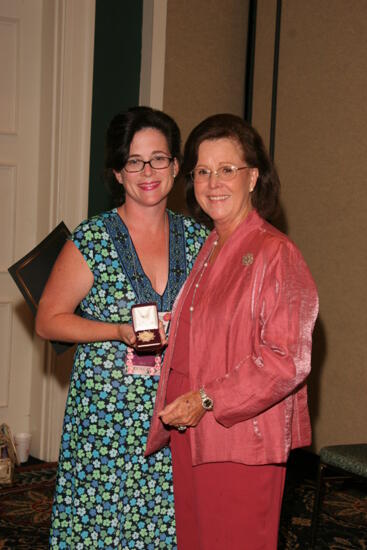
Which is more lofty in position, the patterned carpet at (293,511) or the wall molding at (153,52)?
the wall molding at (153,52)

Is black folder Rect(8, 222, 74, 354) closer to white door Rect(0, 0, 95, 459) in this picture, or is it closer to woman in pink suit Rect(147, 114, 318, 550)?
woman in pink suit Rect(147, 114, 318, 550)

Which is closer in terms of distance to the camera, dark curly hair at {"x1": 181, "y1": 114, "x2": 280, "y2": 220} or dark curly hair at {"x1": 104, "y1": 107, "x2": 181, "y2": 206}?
dark curly hair at {"x1": 181, "y1": 114, "x2": 280, "y2": 220}

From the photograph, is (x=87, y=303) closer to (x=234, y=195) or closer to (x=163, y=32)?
(x=234, y=195)

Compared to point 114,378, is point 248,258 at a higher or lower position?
higher

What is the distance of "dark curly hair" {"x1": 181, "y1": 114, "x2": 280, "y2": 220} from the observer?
2102mm

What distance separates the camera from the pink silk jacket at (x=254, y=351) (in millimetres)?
1877

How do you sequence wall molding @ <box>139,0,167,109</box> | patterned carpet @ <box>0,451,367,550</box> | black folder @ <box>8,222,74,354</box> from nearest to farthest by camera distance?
black folder @ <box>8,222,74,354</box> → patterned carpet @ <box>0,451,367,550</box> → wall molding @ <box>139,0,167,109</box>

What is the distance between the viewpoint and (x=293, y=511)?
3.88 meters

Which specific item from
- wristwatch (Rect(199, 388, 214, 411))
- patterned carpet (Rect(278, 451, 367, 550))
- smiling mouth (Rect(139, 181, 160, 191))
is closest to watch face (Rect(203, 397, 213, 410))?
wristwatch (Rect(199, 388, 214, 411))

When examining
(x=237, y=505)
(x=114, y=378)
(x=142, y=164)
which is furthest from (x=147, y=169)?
A: (x=237, y=505)

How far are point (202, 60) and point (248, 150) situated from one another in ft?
9.24

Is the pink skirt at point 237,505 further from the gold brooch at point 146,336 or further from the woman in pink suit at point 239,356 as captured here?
the gold brooch at point 146,336

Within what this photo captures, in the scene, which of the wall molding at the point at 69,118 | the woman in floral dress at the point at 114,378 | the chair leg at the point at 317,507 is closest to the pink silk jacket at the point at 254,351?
the woman in floral dress at the point at 114,378

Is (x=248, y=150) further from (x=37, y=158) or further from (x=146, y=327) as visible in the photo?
(x=37, y=158)
